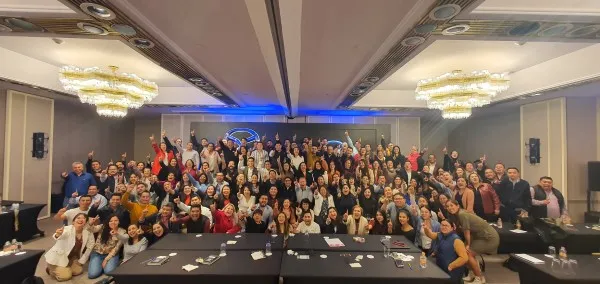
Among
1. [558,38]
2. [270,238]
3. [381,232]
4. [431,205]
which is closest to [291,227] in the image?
[270,238]

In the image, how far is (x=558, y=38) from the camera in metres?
3.73

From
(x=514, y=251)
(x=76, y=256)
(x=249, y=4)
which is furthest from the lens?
(x=514, y=251)

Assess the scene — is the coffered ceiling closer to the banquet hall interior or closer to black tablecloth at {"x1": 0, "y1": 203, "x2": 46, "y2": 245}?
the banquet hall interior

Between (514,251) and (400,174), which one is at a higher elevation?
(400,174)

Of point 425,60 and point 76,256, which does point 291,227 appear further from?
point 425,60

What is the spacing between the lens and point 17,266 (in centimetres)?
359

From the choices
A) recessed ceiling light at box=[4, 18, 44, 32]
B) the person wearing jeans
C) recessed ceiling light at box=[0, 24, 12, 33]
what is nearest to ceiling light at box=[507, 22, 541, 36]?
recessed ceiling light at box=[4, 18, 44, 32]

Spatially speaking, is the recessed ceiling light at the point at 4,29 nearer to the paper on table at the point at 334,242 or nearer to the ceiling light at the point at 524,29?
the paper on table at the point at 334,242

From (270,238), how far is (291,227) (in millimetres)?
810

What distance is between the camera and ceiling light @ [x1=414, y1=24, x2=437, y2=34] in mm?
3288

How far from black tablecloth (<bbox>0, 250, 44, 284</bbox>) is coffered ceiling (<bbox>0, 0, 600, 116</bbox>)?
2.92 m

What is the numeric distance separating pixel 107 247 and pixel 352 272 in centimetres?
418

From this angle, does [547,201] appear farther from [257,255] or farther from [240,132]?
[240,132]

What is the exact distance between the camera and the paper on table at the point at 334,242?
13.4 ft
